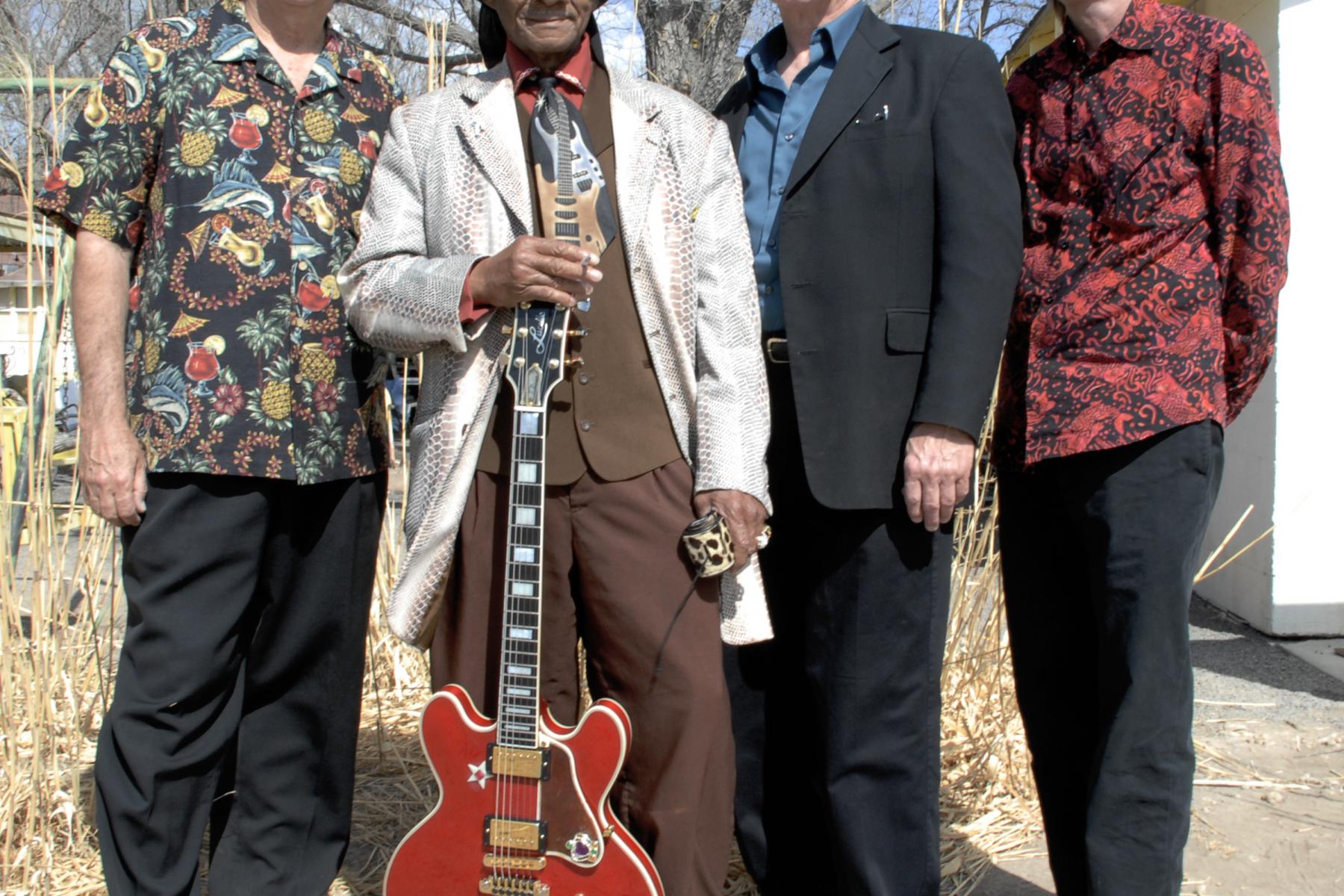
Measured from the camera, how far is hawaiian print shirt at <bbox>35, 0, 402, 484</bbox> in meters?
2.05

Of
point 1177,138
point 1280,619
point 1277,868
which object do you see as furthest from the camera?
point 1280,619

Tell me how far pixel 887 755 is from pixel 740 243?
935mm

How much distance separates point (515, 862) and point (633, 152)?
1.18m

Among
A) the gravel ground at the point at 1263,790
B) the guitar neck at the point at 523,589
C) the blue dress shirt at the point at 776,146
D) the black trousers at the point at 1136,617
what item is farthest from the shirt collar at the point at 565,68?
the gravel ground at the point at 1263,790

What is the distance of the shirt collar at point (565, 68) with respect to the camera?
6.50 feet

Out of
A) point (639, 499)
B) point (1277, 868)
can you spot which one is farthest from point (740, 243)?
point (1277, 868)

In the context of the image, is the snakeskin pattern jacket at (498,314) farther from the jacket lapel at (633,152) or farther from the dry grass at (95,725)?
the dry grass at (95,725)

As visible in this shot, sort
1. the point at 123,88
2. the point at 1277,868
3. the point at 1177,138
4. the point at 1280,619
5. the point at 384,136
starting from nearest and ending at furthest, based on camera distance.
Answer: the point at 1177,138
the point at 123,88
the point at 384,136
the point at 1277,868
the point at 1280,619

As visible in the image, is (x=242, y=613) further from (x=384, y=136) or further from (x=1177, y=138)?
(x=1177, y=138)

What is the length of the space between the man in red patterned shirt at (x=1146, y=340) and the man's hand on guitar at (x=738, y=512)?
0.47m

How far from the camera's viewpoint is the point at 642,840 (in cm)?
198

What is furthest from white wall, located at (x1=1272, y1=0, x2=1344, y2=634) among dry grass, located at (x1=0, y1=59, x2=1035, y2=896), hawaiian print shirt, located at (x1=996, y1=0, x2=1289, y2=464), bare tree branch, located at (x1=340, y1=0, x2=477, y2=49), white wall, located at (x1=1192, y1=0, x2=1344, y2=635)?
bare tree branch, located at (x1=340, y1=0, x2=477, y2=49)

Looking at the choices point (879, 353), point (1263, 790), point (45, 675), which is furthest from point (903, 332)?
point (45, 675)

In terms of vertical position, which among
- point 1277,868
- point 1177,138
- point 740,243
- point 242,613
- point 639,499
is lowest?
point 1277,868
